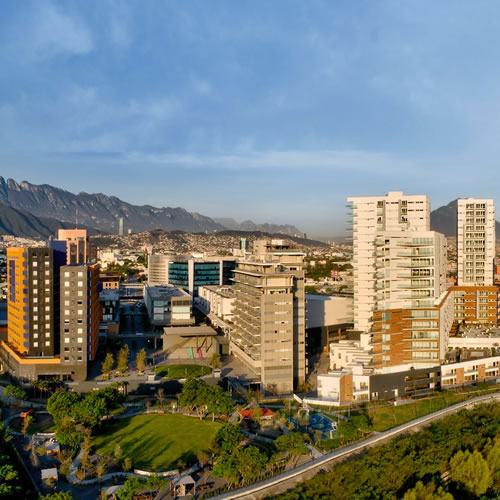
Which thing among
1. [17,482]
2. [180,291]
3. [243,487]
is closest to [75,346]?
[17,482]

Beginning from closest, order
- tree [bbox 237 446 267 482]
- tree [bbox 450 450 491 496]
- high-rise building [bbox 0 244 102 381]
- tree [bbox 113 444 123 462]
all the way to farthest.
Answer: tree [bbox 450 450 491 496]
tree [bbox 237 446 267 482]
tree [bbox 113 444 123 462]
high-rise building [bbox 0 244 102 381]

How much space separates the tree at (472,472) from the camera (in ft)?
84.5

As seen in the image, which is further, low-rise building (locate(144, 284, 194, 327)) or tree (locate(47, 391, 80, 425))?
low-rise building (locate(144, 284, 194, 327))

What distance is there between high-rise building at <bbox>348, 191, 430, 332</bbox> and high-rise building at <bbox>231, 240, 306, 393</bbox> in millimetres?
9213

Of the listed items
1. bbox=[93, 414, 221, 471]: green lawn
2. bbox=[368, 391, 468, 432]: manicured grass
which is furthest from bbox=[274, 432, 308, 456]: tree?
bbox=[368, 391, 468, 432]: manicured grass

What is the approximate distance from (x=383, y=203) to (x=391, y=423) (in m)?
24.0

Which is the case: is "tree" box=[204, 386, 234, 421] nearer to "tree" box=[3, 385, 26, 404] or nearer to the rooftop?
"tree" box=[3, 385, 26, 404]

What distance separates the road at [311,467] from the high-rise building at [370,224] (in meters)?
15.3

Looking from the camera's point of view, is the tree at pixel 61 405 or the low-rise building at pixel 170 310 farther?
the low-rise building at pixel 170 310

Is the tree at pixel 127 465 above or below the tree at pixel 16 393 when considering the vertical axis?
below

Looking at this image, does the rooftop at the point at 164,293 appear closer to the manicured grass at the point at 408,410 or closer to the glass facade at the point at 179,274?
the glass facade at the point at 179,274

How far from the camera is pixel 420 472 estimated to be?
26.1 meters

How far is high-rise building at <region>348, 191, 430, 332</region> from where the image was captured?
51.8 meters

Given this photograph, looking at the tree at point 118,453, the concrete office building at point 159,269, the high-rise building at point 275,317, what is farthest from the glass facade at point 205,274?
the tree at point 118,453
